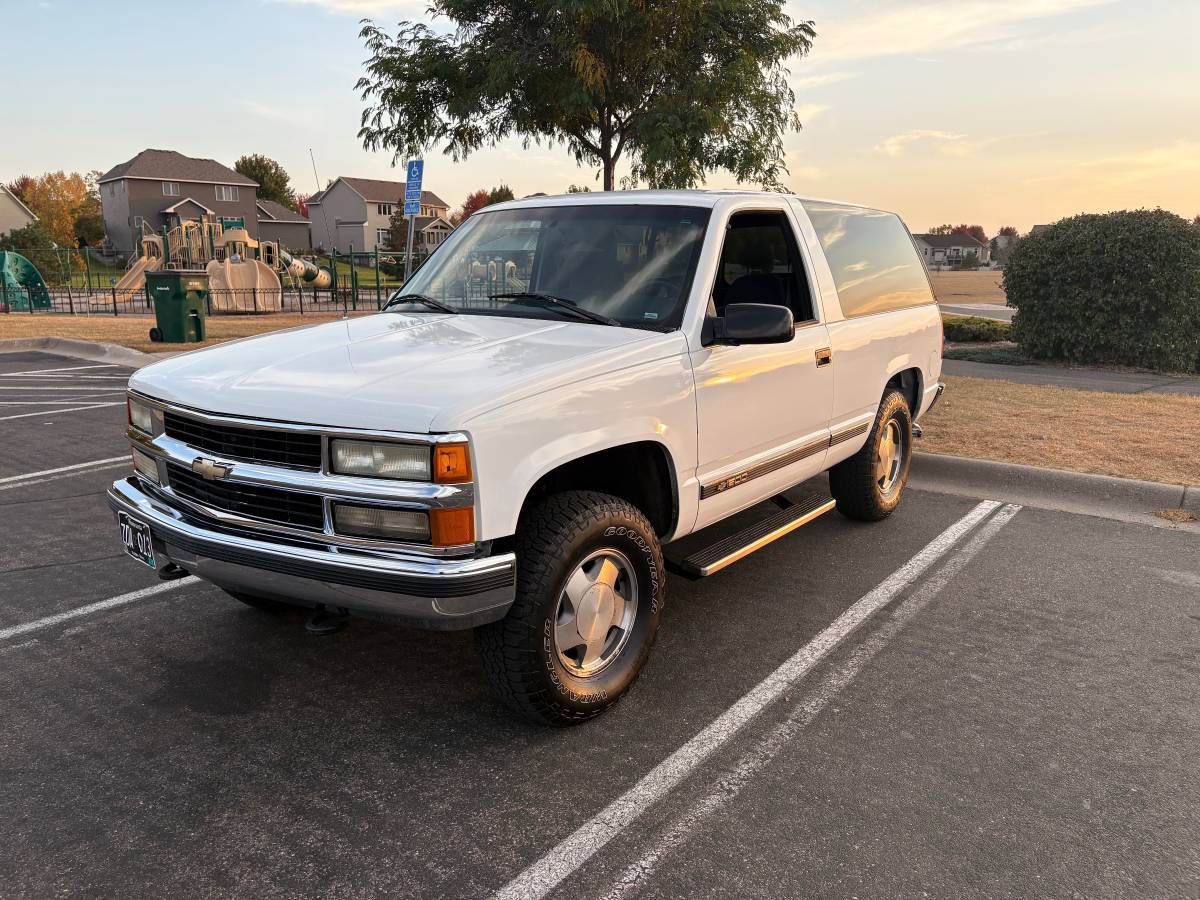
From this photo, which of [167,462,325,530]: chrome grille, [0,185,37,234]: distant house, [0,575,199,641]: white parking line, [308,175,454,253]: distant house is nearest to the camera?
[167,462,325,530]: chrome grille

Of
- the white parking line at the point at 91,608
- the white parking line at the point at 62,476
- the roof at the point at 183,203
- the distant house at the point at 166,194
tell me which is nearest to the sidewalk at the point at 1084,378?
the white parking line at the point at 62,476

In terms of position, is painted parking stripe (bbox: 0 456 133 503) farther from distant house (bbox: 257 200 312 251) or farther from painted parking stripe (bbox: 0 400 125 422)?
Result: distant house (bbox: 257 200 312 251)

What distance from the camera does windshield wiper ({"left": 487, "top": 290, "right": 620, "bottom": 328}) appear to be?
3850 millimetres

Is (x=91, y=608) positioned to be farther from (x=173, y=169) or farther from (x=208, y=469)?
(x=173, y=169)

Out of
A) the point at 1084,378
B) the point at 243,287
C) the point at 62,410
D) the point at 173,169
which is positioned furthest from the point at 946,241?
the point at 62,410

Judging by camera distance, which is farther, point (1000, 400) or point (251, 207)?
point (251, 207)

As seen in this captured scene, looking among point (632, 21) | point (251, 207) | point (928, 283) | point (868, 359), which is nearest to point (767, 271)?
point (868, 359)

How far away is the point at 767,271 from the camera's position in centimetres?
484

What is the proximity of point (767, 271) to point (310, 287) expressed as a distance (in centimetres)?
4445

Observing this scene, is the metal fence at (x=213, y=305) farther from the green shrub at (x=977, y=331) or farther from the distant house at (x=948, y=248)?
the distant house at (x=948, y=248)

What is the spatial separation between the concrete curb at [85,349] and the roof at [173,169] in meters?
65.4

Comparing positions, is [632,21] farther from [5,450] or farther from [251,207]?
[251,207]

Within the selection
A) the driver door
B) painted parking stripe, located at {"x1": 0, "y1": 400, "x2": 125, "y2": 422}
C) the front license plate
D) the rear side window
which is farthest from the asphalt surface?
painted parking stripe, located at {"x1": 0, "y1": 400, "x2": 125, "y2": 422}

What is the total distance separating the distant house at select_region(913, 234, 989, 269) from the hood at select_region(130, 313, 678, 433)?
149 metres
